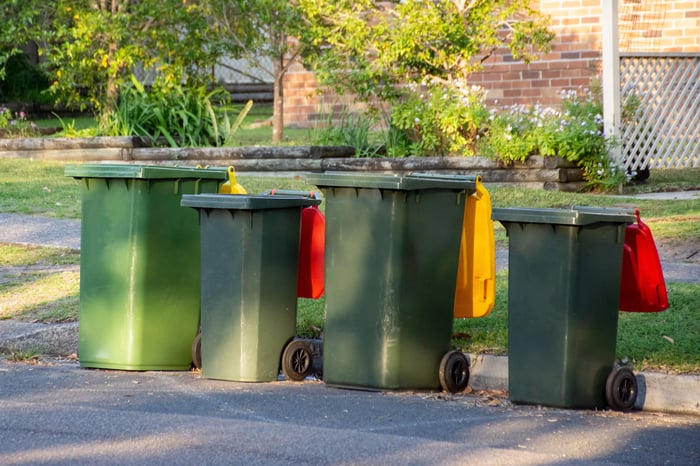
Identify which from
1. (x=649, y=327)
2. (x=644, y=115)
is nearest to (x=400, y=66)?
(x=644, y=115)

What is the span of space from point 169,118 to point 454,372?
36.0ft

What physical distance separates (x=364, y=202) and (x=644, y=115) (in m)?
9.02

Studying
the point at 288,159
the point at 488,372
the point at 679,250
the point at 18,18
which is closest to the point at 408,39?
the point at 288,159

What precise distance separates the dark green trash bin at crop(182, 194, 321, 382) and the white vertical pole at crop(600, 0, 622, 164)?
26.9 feet

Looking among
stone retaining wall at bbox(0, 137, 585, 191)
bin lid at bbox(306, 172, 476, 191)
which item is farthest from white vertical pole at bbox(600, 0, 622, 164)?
bin lid at bbox(306, 172, 476, 191)

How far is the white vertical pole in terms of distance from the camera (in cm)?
1391

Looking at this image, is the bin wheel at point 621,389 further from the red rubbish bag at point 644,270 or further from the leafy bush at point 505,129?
the leafy bush at point 505,129

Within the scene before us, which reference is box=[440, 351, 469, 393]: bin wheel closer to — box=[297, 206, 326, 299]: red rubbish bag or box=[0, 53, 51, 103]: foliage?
box=[297, 206, 326, 299]: red rubbish bag

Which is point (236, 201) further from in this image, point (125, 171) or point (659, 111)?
point (659, 111)

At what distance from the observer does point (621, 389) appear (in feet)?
19.5

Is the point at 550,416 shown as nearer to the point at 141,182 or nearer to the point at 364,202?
the point at 364,202

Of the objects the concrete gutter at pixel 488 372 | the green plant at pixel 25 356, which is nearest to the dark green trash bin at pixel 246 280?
the concrete gutter at pixel 488 372

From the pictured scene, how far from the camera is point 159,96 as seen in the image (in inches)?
659

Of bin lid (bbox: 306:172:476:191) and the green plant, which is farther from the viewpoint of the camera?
the green plant
